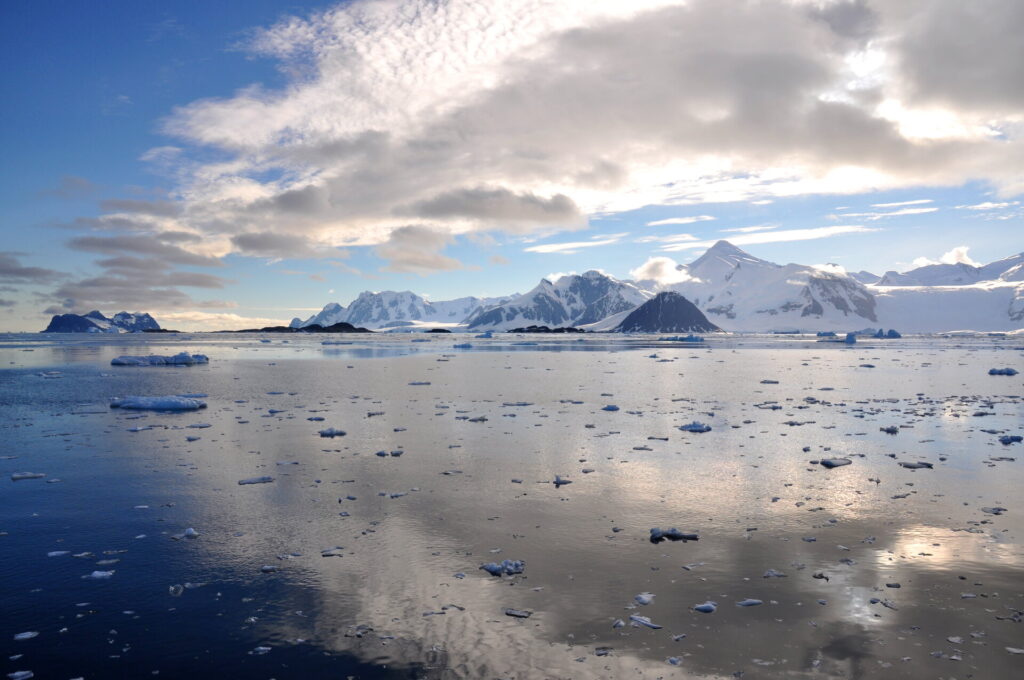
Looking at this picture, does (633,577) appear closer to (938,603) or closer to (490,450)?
(938,603)

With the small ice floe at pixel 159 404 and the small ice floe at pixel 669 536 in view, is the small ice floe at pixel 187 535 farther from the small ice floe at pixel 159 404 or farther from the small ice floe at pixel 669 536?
the small ice floe at pixel 159 404

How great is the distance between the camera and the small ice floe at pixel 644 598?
343 inches

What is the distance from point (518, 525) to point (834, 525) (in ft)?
20.5

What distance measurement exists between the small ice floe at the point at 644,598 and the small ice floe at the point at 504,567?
6.32 ft

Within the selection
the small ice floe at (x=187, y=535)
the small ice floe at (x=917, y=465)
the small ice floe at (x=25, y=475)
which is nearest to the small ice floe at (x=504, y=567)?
the small ice floe at (x=187, y=535)

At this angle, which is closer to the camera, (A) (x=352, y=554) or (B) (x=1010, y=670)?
(B) (x=1010, y=670)

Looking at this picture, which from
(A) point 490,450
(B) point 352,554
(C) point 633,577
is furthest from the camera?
(A) point 490,450

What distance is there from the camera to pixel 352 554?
10.5 m

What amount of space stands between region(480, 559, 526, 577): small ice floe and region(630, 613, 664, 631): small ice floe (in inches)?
83.8

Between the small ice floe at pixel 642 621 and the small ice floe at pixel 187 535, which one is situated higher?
the small ice floe at pixel 187 535

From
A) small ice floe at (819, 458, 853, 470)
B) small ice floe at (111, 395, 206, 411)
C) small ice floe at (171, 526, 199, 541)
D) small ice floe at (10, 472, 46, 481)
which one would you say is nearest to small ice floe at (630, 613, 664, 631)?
small ice floe at (171, 526, 199, 541)

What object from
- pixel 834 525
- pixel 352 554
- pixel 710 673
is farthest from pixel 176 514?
pixel 834 525

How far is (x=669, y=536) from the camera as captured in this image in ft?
37.0

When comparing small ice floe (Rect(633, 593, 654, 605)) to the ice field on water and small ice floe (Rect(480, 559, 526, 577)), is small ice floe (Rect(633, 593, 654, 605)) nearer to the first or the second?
the ice field on water
